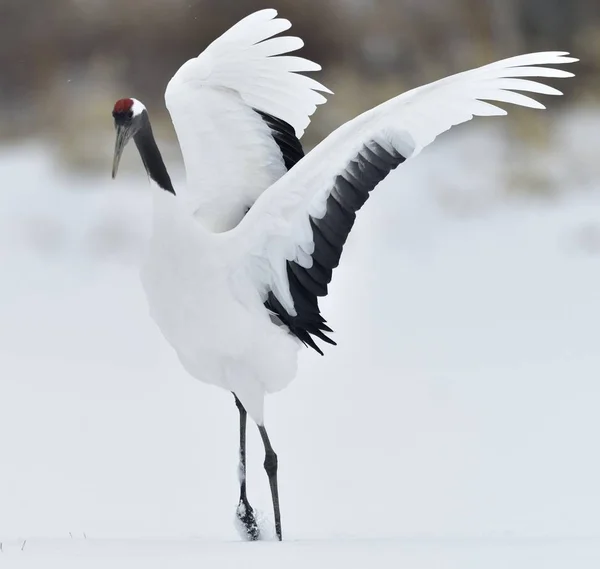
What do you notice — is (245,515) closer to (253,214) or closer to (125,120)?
(253,214)

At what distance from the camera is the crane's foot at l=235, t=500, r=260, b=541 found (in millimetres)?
2822

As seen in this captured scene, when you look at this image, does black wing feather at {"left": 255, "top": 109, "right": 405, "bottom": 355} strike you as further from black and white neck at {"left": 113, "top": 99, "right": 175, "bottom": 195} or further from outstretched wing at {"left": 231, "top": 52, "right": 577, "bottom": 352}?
black and white neck at {"left": 113, "top": 99, "right": 175, "bottom": 195}

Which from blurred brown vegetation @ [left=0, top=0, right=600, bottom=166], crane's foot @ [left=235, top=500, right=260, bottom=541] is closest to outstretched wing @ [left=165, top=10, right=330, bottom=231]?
crane's foot @ [left=235, top=500, right=260, bottom=541]

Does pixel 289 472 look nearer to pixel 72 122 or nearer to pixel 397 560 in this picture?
pixel 397 560

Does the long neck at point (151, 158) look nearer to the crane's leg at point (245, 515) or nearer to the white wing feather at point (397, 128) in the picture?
the white wing feather at point (397, 128)

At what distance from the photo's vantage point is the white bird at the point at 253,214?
2420 mm

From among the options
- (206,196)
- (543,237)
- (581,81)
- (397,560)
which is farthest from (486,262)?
(397,560)

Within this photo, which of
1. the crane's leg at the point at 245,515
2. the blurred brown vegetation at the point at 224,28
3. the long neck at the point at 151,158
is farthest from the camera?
the blurred brown vegetation at the point at 224,28

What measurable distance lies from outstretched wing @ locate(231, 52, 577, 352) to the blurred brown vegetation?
15.9 ft

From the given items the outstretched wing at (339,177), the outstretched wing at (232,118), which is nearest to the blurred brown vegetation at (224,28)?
the outstretched wing at (232,118)

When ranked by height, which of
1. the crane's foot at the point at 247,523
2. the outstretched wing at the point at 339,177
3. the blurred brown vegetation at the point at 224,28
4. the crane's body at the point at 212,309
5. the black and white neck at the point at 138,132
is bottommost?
the crane's foot at the point at 247,523

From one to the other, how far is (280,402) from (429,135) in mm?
2893

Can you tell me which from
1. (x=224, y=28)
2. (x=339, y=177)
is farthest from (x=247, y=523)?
(x=224, y=28)

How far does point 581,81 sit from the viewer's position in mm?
7773
